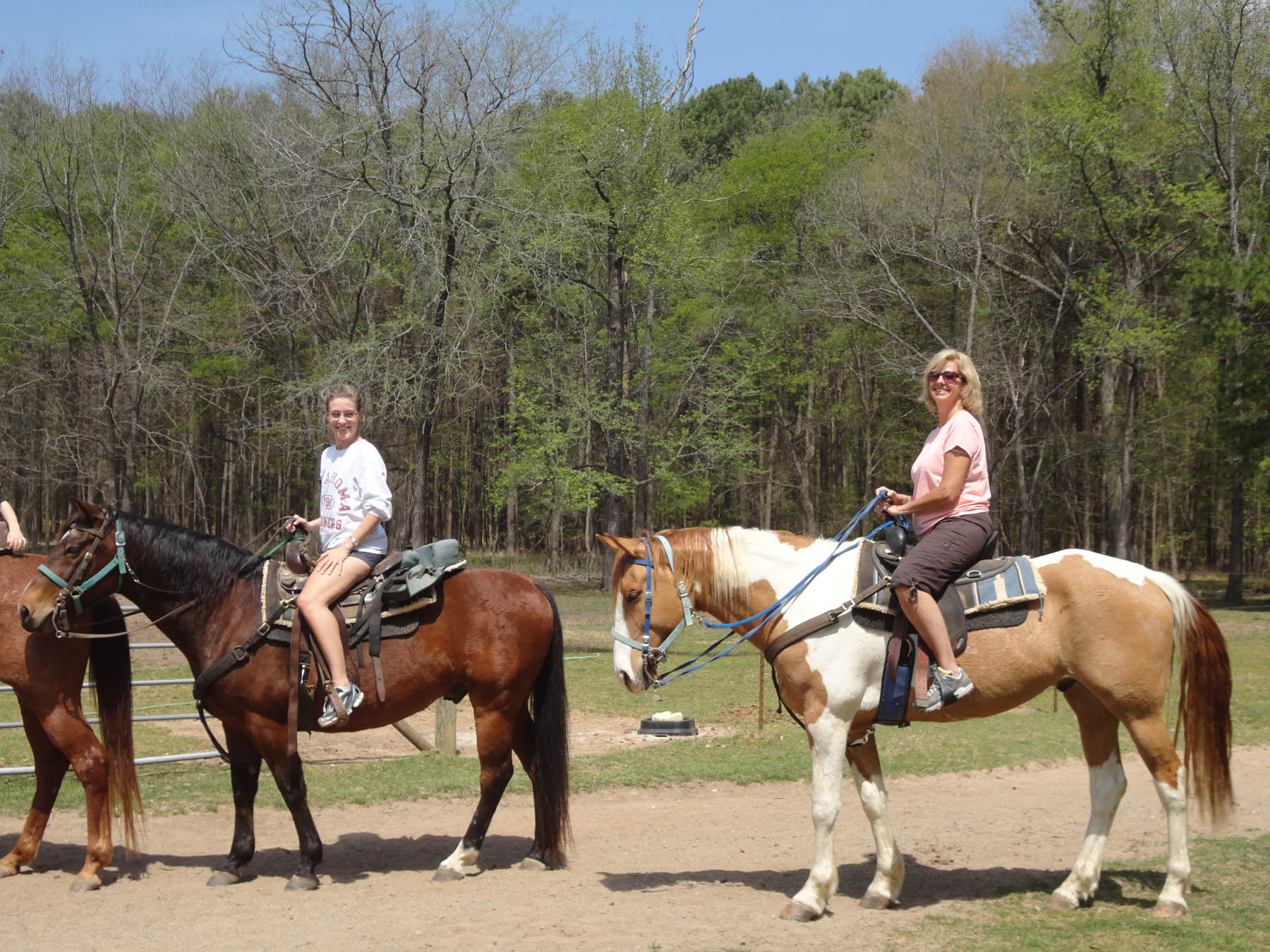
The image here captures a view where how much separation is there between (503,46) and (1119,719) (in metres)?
17.8

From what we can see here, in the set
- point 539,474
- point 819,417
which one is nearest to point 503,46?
point 539,474

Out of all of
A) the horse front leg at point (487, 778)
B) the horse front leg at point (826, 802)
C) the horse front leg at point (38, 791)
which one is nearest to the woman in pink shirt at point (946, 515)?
the horse front leg at point (826, 802)

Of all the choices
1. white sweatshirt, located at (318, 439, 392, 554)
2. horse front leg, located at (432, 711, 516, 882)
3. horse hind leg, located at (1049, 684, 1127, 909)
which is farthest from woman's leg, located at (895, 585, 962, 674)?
white sweatshirt, located at (318, 439, 392, 554)

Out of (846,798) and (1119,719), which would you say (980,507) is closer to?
(1119,719)

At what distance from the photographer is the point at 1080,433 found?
3073 centimetres

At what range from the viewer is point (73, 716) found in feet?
19.3

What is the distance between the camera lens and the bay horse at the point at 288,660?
18.6 ft

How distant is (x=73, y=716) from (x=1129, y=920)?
5.56 meters

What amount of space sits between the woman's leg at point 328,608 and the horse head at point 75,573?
1.04m

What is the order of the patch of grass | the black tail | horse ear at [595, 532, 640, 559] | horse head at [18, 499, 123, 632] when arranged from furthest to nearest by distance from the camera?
1. the black tail
2. horse head at [18, 499, 123, 632]
3. horse ear at [595, 532, 640, 559]
4. the patch of grass

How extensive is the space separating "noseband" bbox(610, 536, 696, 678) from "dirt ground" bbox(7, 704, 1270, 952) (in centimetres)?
124

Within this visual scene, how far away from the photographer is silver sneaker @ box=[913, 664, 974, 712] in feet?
16.5

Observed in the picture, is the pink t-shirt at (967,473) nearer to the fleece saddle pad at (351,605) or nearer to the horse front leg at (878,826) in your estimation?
the horse front leg at (878,826)

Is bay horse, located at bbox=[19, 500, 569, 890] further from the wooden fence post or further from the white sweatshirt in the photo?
the wooden fence post
